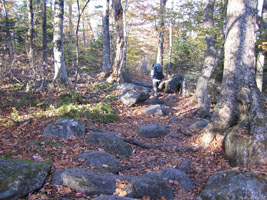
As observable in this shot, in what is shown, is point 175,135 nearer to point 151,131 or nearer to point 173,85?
point 151,131

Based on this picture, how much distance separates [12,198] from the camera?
115 inches

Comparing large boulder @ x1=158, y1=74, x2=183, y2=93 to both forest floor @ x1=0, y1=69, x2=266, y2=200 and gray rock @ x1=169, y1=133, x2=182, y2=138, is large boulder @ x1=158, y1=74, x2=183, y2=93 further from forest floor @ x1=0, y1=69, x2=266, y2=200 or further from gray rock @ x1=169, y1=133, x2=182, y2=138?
gray rock @ x1=169, y1=133, x2=182, y2=138

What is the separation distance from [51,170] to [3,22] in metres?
13.2

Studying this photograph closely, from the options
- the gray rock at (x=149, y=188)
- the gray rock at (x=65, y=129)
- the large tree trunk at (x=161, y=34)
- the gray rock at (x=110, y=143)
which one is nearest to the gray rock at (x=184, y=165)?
the gray rock at (x=149, y=188)

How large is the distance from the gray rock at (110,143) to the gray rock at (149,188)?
1667 mm

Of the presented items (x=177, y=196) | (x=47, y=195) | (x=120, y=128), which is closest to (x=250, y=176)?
(x=177, y=196)

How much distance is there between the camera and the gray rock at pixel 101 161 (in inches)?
178

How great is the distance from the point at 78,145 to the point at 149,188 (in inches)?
100

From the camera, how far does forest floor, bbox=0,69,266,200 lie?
4.34 meters

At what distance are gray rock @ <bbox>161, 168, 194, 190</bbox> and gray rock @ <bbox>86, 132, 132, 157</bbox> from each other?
4.47 ft

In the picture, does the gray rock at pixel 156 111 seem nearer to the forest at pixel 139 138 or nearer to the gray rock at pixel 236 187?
the forest at pixel 139 138

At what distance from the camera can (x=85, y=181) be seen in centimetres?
353

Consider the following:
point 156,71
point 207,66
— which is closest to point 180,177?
point 207,66

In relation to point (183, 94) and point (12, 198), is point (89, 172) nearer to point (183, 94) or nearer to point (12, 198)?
point (12, 198)
